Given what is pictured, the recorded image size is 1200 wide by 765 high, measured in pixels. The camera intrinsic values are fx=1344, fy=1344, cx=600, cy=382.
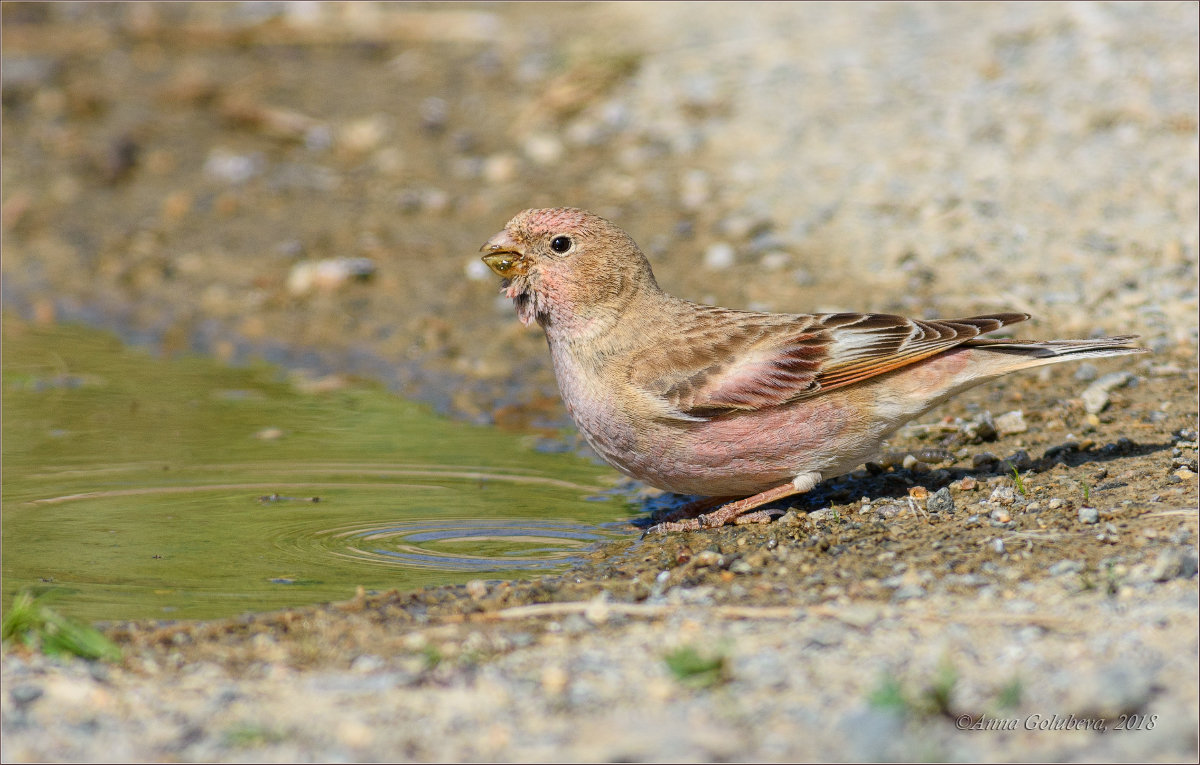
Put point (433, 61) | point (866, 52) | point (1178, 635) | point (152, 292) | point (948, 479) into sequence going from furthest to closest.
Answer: point (433, 61)
point (866, 52)
point (152, 292)
point (948, 479)
point (1178, 635)

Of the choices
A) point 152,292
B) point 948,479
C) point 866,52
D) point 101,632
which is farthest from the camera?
point 866,52

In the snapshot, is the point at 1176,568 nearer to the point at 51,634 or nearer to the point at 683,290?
the point at 51,634

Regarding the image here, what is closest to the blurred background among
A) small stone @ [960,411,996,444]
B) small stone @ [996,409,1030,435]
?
small stone @ [996,409,1030,435]

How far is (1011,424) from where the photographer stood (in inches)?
247

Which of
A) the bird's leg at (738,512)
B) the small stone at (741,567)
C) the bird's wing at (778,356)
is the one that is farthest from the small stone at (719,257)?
the small stone at (741,567)

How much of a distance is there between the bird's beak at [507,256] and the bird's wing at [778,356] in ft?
2.23

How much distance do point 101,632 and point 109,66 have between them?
9334mm

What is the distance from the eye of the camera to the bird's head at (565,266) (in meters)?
5.72

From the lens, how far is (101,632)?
13.9 feet

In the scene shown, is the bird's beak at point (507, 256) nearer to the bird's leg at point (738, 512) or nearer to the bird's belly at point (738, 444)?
the bird's belly at point (738, 444)

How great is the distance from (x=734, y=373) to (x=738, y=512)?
59 cm

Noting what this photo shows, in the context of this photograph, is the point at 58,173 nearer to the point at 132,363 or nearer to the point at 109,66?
the point at 109,66

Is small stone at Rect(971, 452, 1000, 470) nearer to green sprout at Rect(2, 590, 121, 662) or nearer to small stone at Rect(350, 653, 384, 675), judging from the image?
small stone at Rect(350, 653, 384, 675)

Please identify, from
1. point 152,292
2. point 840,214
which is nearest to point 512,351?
point 840,214
